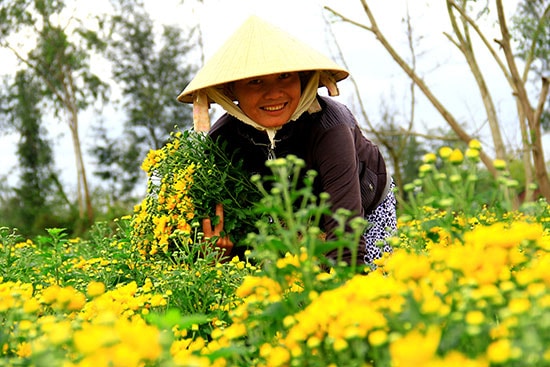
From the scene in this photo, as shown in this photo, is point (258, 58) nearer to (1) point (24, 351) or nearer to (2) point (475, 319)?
(1) point (24, 351)

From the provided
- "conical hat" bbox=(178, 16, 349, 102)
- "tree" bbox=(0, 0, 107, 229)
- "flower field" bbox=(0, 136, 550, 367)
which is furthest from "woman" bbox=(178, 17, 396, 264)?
"tree" bbox=(0, 0, 107, 229)

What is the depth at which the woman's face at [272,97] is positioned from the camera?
9.73ft

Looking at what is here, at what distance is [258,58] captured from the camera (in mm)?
2895

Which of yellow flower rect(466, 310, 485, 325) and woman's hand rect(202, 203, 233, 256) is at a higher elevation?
yellow flower rect(466, 310, 485, 325)

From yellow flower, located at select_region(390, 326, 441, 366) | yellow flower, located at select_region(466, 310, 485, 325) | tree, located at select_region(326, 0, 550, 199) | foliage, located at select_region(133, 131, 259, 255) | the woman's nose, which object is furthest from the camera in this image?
tree, located at select_region(326, 0, 550, 199)

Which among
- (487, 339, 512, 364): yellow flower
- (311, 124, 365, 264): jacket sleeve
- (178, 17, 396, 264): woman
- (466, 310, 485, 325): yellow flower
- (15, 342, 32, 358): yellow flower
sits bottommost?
(15, 342, 32, 358): yellow flower

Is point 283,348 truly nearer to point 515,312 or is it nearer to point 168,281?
point 515,312

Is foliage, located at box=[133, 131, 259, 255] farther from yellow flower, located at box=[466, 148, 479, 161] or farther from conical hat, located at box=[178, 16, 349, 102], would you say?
yellow flower, located at box=[466, 148, 479, 161]

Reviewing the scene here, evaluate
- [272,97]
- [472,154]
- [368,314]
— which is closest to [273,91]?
[272,97]

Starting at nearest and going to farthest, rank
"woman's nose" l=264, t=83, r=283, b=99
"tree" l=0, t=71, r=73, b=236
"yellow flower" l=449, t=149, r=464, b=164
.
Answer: "yellow flower" l=449, t=149, r=464, b=164 < "woman's nose" l=264, t=83, r=283, b=99 < "tree" l=0, t=71, r=73, b=236

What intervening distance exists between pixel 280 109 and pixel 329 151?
281 mm

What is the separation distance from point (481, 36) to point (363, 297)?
7322 millimetres

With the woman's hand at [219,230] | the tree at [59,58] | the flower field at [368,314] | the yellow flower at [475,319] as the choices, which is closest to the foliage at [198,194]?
the woman's hand at [219,230]

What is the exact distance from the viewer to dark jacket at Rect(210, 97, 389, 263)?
112 inches
